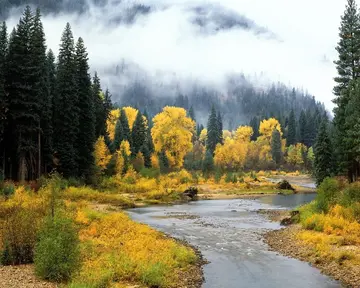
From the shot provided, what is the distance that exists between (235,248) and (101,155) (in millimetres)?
45242

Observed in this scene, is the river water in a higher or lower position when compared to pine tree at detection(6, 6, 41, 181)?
lower

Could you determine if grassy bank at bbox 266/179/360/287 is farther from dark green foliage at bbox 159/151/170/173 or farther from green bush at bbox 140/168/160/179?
dark green foliage at bbox 159/151/170/173

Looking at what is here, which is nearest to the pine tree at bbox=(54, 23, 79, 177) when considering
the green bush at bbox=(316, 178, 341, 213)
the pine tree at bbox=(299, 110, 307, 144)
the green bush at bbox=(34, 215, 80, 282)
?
the green bush at bbox=(316, 178, 341, 213)

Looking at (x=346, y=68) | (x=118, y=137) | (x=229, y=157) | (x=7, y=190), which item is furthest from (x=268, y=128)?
(x=7, y=190)

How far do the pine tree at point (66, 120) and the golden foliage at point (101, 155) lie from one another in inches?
416

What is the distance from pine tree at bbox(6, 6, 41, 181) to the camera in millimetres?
45781

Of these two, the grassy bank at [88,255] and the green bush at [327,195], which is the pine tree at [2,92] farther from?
the green bush at [327,195]

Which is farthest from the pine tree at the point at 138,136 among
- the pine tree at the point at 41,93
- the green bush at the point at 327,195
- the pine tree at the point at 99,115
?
the green bush at the point at 327,195

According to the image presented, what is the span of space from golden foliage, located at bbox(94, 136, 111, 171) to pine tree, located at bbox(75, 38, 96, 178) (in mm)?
7860

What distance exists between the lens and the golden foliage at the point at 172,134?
90.5m

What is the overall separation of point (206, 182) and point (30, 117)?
45.0 metres

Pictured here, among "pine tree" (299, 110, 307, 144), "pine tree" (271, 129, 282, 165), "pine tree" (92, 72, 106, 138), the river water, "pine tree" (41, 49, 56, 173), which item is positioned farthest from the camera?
"pine tree" (299, 110, 307, 144)

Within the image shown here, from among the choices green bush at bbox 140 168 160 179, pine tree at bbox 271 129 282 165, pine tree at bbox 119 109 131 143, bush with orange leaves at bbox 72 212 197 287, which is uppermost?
pine tree at bbox 119 109 131 143

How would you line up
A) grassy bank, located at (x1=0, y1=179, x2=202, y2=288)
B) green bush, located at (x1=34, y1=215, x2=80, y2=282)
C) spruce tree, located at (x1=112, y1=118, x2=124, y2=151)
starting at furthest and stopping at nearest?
1. spruce tree, located at (x1=112, y1=118, x2=124, y2=151)
2. grassy bank, located at (x1=0, y1=179, x2=202, y2=288)
3. green bush, located at (x1=34, y1=215, x2=80, y2=282)
